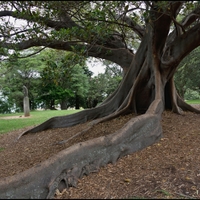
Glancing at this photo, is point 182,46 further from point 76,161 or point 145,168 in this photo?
point 76,161

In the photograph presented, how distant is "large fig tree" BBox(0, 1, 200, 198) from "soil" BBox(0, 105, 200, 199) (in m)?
0.21

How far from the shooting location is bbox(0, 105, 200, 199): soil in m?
3.13

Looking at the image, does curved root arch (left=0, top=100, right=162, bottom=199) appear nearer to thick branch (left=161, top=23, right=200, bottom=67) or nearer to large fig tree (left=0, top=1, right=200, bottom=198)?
large fig tree (left=0, top=1, right=200, bottom=198)

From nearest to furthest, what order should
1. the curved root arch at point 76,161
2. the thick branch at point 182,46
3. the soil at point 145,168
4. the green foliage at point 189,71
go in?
the curved root arch at point 76,161 → the soil at point 145,168 → the thick branch at point 182,46 → the green foliage at point 189,71

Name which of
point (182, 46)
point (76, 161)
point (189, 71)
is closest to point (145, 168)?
point (76, 161)

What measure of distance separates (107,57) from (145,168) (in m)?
6.06

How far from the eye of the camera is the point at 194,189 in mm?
3264

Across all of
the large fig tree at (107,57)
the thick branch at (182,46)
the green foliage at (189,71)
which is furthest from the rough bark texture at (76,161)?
A: the green foliage at (189,71)

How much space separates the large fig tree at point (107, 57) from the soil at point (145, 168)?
215mm

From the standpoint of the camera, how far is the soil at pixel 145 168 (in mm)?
3133

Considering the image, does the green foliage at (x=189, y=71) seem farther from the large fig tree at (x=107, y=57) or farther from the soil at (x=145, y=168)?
the soil at (x=145, y=168)

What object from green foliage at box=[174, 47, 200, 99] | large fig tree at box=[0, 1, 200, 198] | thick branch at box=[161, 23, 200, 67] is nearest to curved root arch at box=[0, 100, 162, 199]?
large fig tree at box=[0, 1, 200, 198]

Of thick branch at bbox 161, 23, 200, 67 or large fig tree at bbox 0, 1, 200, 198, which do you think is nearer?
large fig tree at bbox 0, 1, 200, 198

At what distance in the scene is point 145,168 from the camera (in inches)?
153
